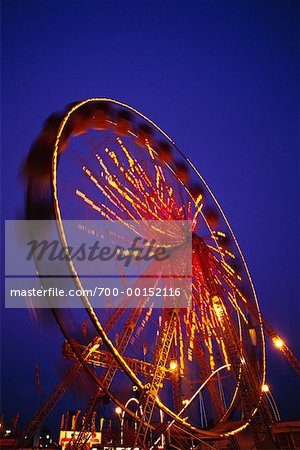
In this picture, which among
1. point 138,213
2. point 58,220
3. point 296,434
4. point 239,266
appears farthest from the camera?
point 296,434

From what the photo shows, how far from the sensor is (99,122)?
11.9m

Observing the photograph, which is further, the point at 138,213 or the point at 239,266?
the point at 239,266

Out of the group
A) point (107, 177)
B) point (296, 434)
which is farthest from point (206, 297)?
point (296, 434)

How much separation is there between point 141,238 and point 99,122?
3.99 m

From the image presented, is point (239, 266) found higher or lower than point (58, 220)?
higher

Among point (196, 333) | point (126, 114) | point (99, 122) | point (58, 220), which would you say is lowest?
point (196, 333)

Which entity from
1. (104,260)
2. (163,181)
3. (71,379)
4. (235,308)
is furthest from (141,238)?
(71,379)

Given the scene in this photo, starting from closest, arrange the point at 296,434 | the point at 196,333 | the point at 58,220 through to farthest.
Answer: the point at 58,220
the point at 196,333
the point at 296,434

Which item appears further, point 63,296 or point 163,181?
point 163,181

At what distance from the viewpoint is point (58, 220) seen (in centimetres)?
779

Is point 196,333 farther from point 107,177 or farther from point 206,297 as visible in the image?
point 107,177

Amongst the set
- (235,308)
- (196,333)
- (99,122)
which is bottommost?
(196,333)

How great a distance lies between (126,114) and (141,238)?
4.63 meters

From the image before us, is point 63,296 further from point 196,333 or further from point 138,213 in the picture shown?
point 196,333
